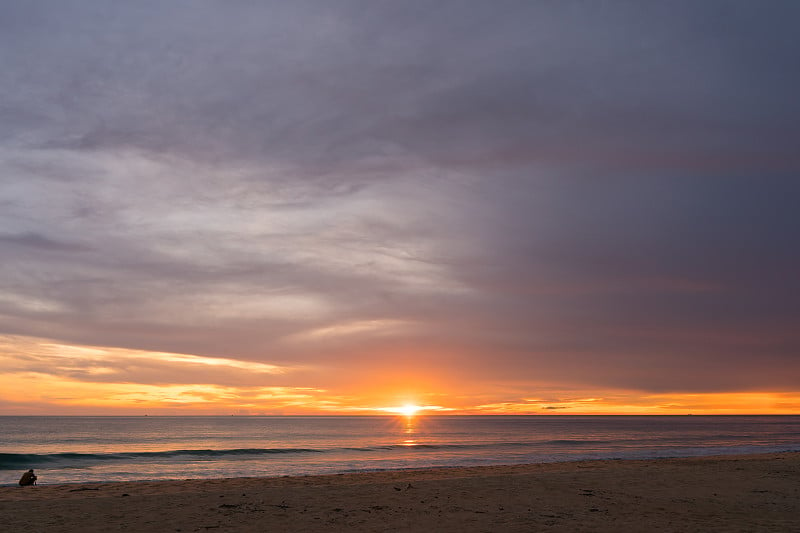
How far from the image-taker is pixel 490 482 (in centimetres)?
2152

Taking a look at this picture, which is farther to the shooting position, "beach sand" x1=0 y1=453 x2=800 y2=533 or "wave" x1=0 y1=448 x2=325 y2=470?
"wave" x1=0 y1=448 x2=325 y2=470

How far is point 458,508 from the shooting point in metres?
15.9

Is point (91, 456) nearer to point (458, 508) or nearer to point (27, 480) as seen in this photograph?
point (27, 480)

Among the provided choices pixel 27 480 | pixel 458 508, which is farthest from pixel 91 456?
pixel 458 508

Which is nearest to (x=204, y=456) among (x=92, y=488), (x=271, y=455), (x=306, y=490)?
(x=271, y=455)

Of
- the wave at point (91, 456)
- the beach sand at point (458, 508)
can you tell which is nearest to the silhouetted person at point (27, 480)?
the beach sand at point (458, 508)

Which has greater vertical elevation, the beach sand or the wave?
the beach sand

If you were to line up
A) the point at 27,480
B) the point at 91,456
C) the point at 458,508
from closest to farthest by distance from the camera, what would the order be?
the point at 458,508
the point at 27,480
the point at 91,456

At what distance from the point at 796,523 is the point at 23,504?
2160cm

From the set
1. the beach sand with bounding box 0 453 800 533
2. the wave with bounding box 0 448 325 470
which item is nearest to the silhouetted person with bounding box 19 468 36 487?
the beach sand with bounding box 0 453 800 533

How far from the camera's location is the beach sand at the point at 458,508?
13.7 meters

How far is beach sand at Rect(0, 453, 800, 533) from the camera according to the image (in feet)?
45.0

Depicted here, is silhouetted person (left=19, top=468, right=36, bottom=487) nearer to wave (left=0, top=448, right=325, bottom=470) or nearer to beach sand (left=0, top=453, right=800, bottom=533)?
beach sand (left=0, top=453, right=800, bottom=533)

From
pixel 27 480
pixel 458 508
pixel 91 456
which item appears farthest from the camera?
pixel 91 456
